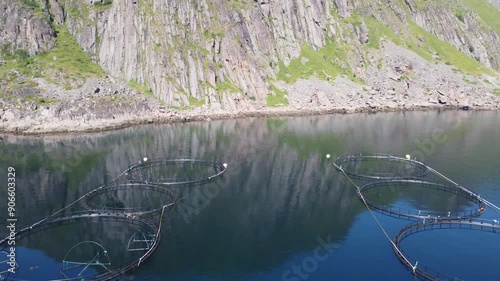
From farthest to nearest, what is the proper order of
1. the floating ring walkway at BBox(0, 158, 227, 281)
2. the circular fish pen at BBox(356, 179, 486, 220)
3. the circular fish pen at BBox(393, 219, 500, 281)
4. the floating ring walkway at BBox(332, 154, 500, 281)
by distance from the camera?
the circular fish pen at BBox(356, 179, 486, 220) < the circular fish pen at BBox(393, 219, 500, 281) < the floating ring walkway at BBox(332, 154, 500, 281) < the floating ring walkway at BBox(0, 158, 227, 281)

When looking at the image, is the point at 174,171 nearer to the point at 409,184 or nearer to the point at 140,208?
the point at 140,208

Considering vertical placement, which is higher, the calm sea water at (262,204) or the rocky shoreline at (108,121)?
the rocky shoreline at (108,121)

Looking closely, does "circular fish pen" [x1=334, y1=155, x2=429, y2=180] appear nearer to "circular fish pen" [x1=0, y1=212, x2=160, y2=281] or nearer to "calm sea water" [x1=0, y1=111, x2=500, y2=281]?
"calm sea water" [x1=0, y1=111, x2=500, y2=281]

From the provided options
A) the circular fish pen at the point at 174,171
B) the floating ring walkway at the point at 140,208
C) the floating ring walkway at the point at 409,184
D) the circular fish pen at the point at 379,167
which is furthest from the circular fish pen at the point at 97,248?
the circular fish pen at the point at 379,167

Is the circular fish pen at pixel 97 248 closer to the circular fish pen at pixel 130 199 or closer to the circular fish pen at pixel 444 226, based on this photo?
the circular fish pen at pixel 130 199

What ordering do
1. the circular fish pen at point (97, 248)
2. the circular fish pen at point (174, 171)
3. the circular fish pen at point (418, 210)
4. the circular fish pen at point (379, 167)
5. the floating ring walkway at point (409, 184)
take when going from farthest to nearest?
the circular fish pen at point (379, 167) < the circular fish pen at point (174, 171) < the circular fish pen at point (418, 210) < the floating ring walkway at point (409, 184) < the circular fish pen at point (97, 248)

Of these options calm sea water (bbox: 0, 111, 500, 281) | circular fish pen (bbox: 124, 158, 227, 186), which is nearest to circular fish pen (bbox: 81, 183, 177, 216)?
calm sea water (bbox: 0, 111, 500, 281)

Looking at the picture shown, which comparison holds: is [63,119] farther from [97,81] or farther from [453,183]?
[453,183]
